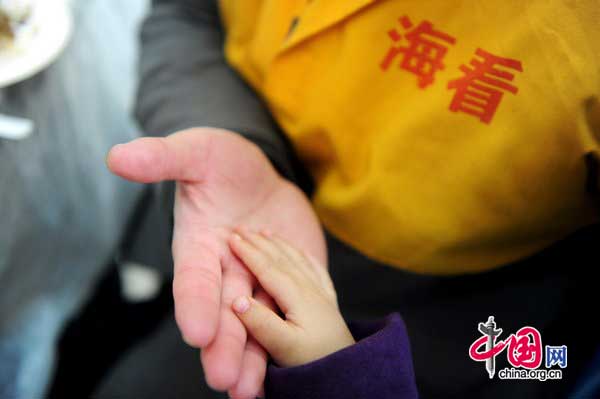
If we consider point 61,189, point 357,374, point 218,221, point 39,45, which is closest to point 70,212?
point 61,189

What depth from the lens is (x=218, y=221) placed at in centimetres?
37

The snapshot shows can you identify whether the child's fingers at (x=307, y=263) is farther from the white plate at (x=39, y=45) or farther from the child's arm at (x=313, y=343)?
the white plate at (x=39, y=45)

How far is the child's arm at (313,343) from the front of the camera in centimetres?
31

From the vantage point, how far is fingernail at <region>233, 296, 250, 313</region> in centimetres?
32

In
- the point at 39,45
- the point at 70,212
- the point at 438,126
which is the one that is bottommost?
the point at 70,212

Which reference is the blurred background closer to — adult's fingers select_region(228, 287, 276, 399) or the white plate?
the white plate

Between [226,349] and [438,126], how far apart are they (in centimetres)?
22

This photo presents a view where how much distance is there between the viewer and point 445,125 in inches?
14.9

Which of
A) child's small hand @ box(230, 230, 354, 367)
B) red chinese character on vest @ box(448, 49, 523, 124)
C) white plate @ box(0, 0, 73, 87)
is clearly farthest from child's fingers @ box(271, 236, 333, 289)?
white plate @ box(0, 0, 73, 87)

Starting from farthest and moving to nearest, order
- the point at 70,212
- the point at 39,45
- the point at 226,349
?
1. the point at 70,212
2. the point at 39,45
3. the point at 226,349

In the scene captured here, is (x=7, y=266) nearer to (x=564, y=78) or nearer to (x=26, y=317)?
(x=26, y=317)

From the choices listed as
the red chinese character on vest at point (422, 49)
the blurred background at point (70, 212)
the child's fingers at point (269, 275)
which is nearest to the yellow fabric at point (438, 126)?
the red chinese character on vest at point (422, 49)

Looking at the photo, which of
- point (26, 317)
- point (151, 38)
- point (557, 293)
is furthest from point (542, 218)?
point (26, 317)

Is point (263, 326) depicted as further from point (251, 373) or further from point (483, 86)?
point (483, 86)
